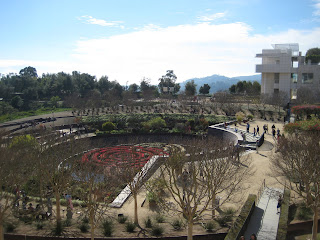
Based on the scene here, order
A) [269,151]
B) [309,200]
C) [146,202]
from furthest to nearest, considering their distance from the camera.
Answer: [269,151] < [146,202] < [309,200]

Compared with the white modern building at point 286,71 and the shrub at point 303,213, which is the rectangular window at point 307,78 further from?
the shrub at point 303,213

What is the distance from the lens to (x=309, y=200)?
1531 centimetres

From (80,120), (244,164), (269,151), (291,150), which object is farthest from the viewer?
(80,120)

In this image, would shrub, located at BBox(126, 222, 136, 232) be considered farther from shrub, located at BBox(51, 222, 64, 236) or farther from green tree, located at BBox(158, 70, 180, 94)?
green tree, located at BBox(158, 70, 180, 94)

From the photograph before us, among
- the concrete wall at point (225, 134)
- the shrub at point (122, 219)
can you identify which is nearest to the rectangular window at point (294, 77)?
the concrete wall at point (225, 134)

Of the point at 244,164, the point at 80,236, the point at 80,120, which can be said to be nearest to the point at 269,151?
the point at 244,164

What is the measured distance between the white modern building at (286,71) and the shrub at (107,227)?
49.4m

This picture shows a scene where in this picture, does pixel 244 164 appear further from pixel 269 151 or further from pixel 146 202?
pixel 146 202

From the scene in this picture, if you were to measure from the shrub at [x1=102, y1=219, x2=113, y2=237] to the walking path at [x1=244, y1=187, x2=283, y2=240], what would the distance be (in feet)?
21.2

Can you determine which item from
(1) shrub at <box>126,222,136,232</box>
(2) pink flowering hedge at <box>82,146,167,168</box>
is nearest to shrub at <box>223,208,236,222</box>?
(1) shrub at <box>126,222,136,232</box>

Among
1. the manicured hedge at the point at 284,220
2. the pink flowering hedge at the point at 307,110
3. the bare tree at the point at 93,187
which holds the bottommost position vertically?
the manicured hedge at the point at 284,220

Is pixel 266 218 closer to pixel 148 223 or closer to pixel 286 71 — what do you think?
pixel 148 223

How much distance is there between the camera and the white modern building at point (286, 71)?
56656mm

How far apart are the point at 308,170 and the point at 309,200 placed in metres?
1.66
